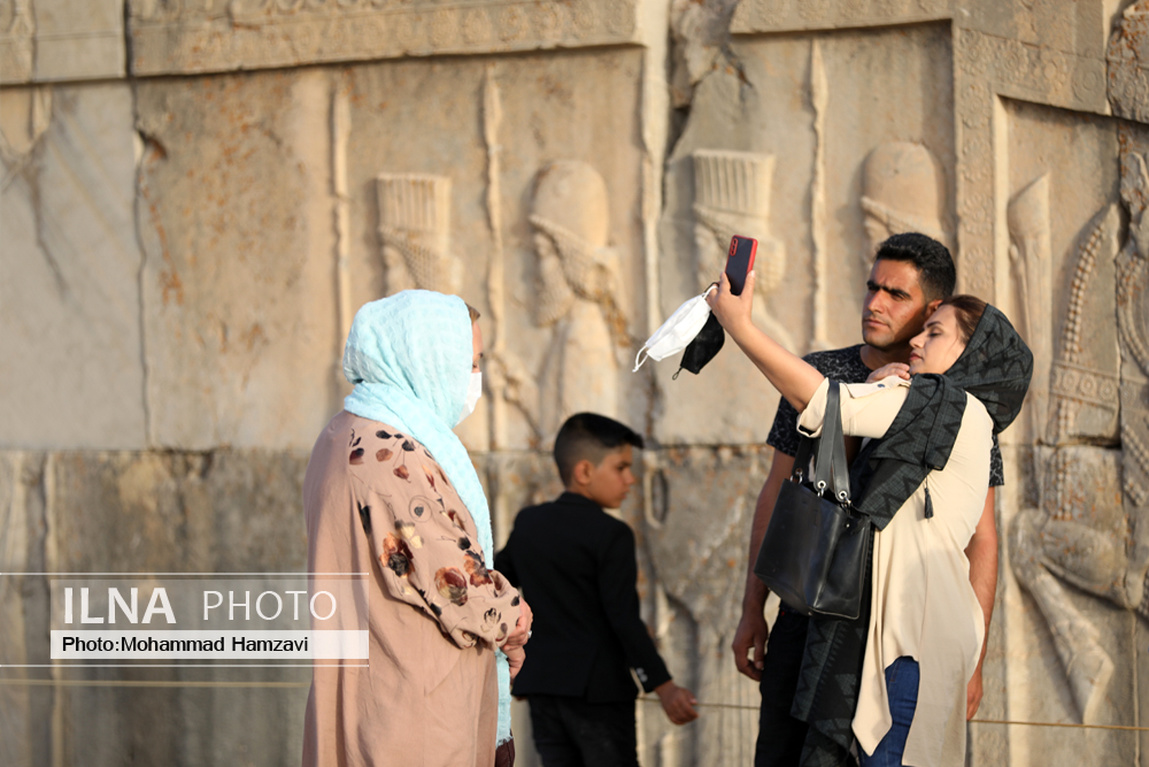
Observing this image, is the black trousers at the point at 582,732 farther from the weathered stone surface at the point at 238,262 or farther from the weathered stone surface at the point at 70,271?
the weathered stone surface at the point at 70,271

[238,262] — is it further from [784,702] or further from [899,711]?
[899,711]

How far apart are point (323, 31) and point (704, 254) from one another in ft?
5.93

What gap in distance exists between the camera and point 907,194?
4195mm

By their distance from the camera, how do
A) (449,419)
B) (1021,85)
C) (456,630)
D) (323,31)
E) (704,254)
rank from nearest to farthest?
(456,630) → (449,419) → (1021,85) → (704,254) → (323,31)

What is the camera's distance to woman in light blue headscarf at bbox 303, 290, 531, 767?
2.07 meters

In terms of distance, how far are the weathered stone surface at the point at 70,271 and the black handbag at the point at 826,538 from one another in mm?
A: 3668

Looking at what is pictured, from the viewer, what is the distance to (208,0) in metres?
4.93

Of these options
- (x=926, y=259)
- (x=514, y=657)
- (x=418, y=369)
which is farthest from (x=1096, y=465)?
(x=418, y=369)

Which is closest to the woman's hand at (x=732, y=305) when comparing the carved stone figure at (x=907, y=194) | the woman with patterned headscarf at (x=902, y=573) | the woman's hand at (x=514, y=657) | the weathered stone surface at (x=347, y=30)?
the woman with patterned headscarf at (x=902, y=573)

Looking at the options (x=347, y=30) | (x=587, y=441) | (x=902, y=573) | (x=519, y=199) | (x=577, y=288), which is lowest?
(x=902, y=573)

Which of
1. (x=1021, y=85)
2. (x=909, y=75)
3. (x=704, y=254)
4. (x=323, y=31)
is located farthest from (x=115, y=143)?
(x=1021, y=85)

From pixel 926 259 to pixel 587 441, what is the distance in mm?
1176

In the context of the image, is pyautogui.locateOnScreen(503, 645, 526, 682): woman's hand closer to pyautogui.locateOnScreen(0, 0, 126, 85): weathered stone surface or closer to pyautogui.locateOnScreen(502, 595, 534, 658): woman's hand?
pyautogui.locateOnScreen(502, 595, 534, 658): woman's hand

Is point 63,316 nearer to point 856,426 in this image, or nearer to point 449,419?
point 449,419
